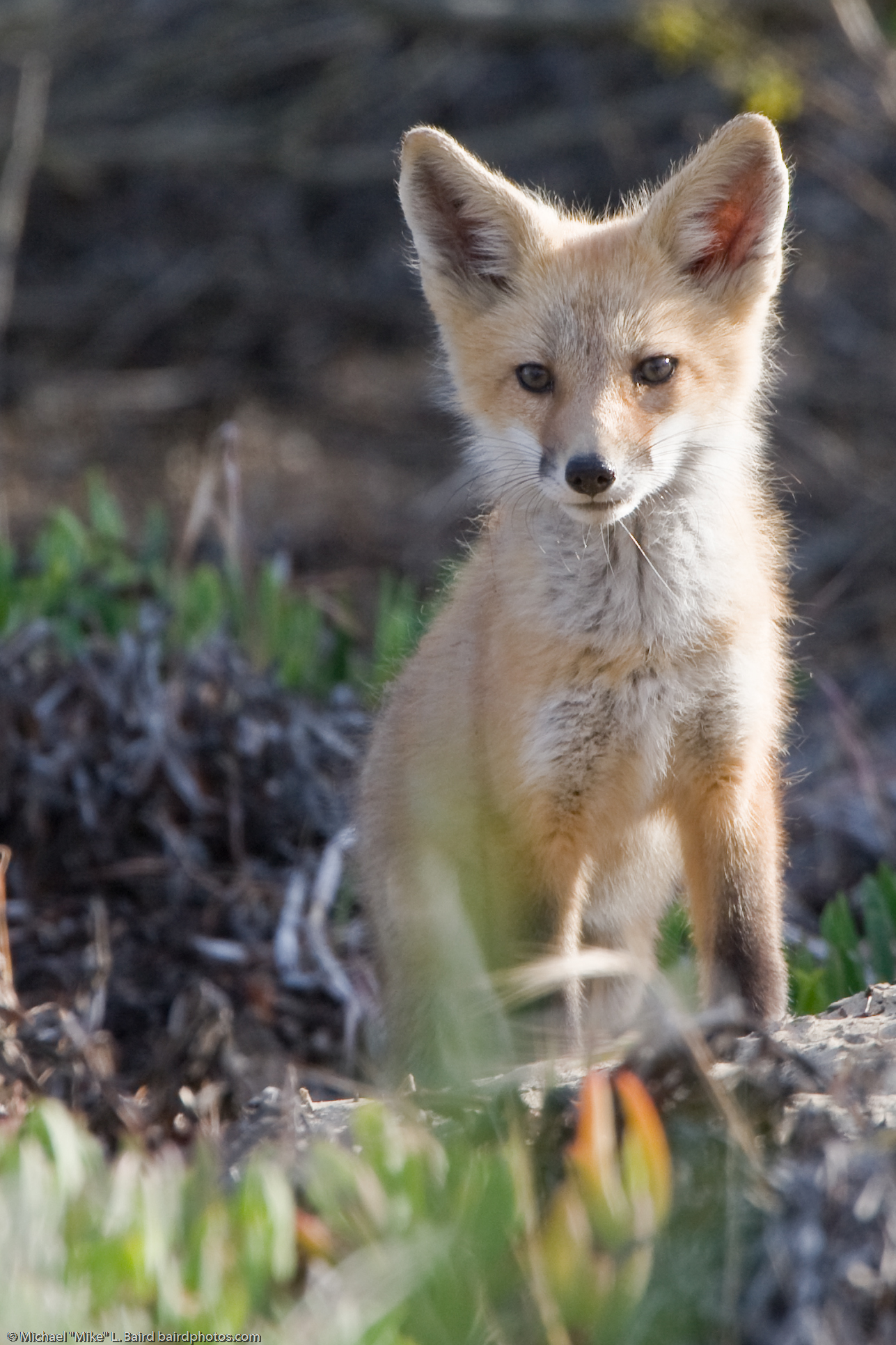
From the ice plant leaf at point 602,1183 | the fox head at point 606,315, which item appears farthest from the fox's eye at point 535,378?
the ice plant leaf at point 602,1183

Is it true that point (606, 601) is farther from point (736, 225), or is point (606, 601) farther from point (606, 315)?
point (736, 225)

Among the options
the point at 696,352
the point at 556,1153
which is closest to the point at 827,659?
the point at 696,352

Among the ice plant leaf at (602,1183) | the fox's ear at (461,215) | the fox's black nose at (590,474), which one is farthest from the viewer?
the fox's ear at (461,215)

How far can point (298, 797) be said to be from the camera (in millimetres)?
4906

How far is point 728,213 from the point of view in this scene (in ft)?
10.9

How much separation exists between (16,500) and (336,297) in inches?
133

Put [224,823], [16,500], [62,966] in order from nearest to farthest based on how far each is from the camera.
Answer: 1. [62,966]
2. [224,823]
3. [16,500]

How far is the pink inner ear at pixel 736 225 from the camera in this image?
3.27 m

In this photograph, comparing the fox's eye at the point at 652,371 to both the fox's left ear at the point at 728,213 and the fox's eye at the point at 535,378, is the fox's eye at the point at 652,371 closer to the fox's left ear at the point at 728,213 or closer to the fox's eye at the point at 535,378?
the fox's eye at the point at 535,378

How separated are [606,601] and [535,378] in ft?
1.76

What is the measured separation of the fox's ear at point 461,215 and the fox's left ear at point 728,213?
1.12 ft

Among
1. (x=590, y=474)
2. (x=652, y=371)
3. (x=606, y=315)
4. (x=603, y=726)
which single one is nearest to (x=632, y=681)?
(x=603, y=726)

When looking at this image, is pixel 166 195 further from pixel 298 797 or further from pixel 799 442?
pixel 298 797

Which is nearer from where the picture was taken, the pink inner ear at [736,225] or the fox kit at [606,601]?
the fox kit at [606,601]
